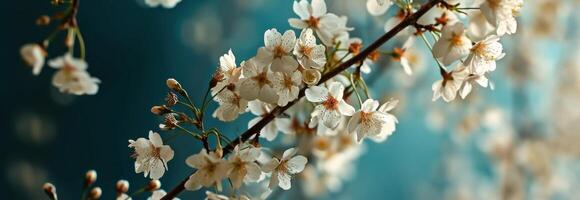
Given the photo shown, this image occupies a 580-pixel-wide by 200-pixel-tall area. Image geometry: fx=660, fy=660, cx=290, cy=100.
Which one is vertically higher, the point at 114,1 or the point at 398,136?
the point at 114,1

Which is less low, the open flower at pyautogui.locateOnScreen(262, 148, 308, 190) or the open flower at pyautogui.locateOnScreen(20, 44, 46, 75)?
the open flower at pyautogui.locateOnScreen(20, 44, 46, 75)

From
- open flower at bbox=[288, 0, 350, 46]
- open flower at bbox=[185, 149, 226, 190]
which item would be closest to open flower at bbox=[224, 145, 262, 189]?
open flower at bbox=[185, 149, 226, 190]

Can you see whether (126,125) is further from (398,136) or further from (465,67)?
(398,136)

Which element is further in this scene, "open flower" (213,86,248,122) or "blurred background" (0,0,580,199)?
"blurred background" (0,0,580,199)

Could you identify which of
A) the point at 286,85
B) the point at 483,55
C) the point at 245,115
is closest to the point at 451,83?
the point at 483,55

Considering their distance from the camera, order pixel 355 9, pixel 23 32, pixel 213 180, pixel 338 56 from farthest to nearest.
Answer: pixel 355 9 < pixel 23 32 < pixel 338 56 < pixel 213 180

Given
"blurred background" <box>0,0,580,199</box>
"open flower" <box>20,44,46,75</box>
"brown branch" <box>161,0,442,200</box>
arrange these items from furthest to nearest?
"blurred background" <box>0,0,580,199</box> < "brown branch" <box>161,0,442,200</box> < "open flower" <box>20,44,46,75</box>

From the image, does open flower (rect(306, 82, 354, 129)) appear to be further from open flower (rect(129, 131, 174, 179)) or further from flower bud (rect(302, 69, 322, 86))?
open flower (rect(129, 131, 174, 179))

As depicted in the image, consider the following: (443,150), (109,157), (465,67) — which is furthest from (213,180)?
(443,150)

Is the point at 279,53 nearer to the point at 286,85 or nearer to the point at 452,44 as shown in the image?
the point at 286,85
